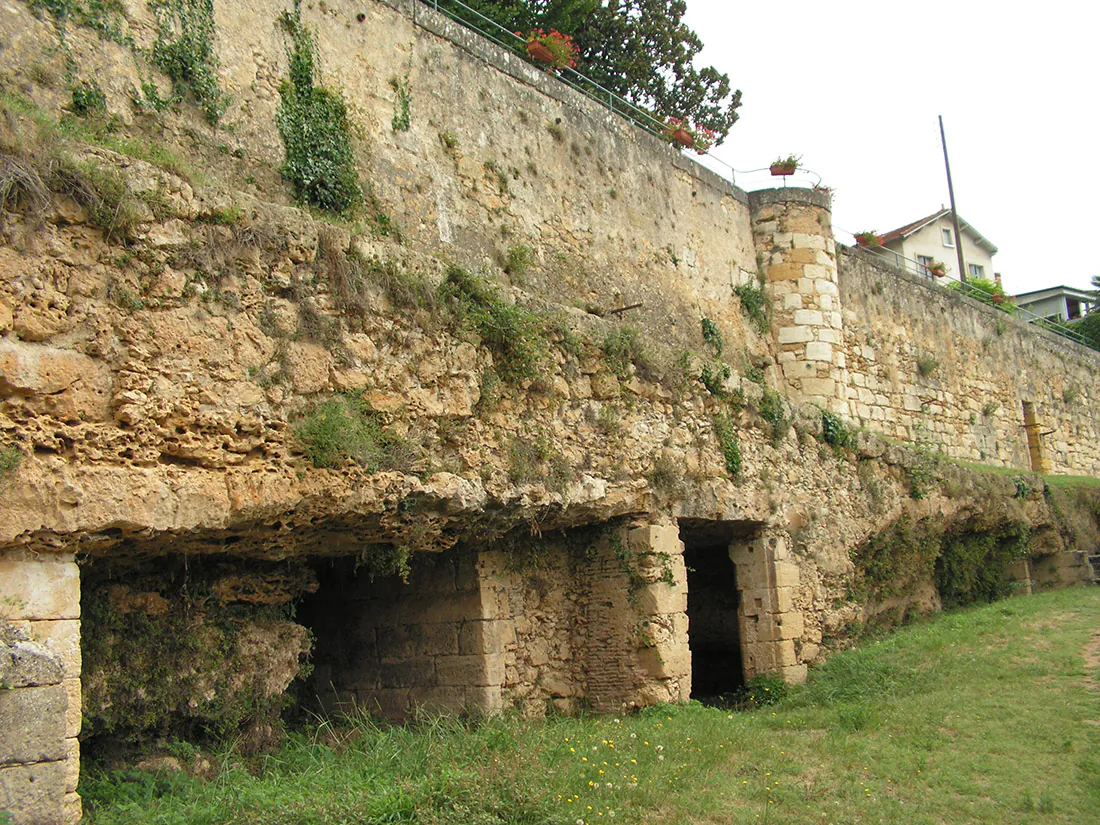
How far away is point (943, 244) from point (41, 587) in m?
39.3

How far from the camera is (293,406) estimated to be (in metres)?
6.27

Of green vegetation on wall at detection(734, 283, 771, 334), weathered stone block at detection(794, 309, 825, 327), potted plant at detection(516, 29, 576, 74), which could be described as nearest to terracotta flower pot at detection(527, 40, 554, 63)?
potted plant at detection(516, 29, 576, 74)

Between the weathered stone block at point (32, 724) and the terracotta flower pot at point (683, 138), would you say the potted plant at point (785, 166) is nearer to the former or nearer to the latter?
the terracotta flower pot at point (683, 138)

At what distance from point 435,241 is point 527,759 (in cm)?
652

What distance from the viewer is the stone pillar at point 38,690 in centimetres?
475

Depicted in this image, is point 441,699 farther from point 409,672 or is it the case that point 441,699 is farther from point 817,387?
point 817,387

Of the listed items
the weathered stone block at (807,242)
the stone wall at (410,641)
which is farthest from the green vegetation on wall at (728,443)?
the weathered stone block at (807,242)

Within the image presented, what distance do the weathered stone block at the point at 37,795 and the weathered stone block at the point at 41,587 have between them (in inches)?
28.4

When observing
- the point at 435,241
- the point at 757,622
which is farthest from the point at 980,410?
the point at 435,241

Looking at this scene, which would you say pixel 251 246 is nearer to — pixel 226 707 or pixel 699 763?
pixel 226 707

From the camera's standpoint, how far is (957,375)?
2219 centimetres

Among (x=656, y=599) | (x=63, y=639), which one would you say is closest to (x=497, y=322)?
(x=656, y=599)

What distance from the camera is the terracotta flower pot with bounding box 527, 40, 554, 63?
48.2 ft

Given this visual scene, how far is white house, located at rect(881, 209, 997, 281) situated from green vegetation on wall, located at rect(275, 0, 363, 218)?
1143 inches
